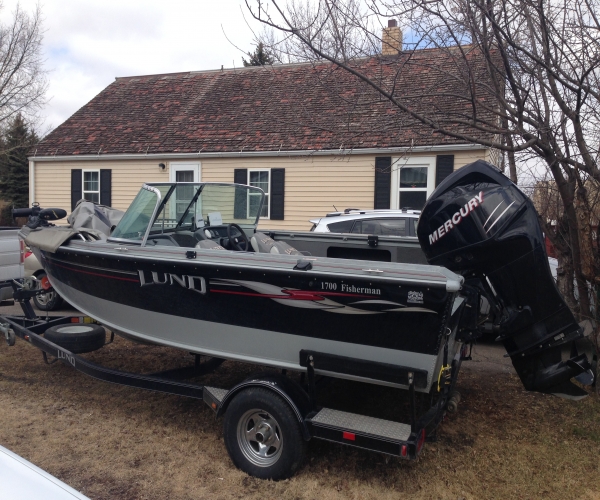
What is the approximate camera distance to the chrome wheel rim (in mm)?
3766

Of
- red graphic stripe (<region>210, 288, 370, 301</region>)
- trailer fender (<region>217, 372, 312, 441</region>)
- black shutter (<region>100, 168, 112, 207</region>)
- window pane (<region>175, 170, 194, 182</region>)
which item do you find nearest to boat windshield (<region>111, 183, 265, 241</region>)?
red graphic stripe (<region>210, 288, 370, 301</region>)

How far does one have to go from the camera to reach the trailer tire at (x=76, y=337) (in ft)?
16.7

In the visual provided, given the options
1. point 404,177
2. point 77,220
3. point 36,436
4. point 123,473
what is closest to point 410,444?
point 123,473

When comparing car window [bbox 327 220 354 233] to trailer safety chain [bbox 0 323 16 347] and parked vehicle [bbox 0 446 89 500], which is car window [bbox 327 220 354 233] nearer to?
trailer safety chain [bbox 0 323 16 347]

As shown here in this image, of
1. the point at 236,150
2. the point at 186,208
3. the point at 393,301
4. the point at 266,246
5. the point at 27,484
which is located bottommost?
the point at 27,484

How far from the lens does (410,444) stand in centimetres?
328

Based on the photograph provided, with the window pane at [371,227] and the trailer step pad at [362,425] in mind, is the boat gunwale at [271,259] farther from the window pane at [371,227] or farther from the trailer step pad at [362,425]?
the window pane at [371,227]

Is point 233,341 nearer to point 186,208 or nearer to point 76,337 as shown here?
point 186,208

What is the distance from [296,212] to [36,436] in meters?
10.0

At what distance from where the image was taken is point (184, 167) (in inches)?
585

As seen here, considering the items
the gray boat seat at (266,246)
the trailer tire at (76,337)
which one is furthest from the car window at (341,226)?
the trailer tire at (76,337)

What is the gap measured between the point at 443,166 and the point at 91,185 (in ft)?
34.4

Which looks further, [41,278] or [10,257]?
[41,278]

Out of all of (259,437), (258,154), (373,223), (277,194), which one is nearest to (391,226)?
(373,223)
